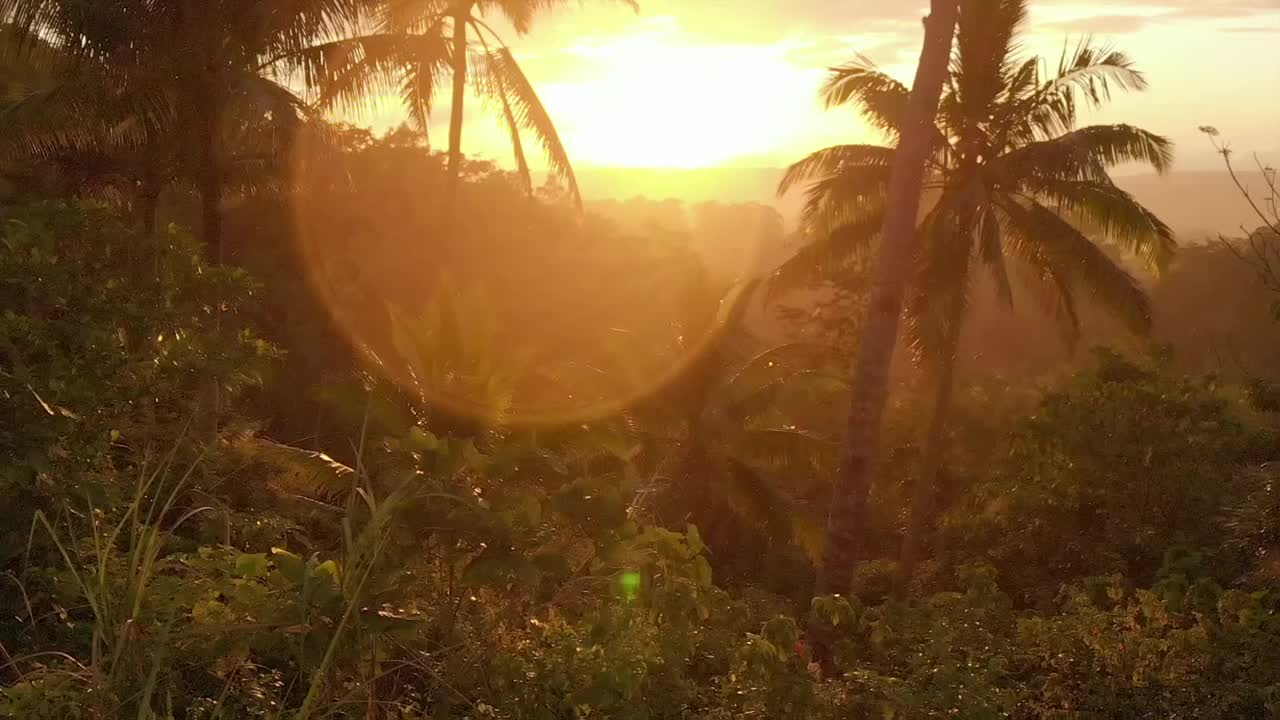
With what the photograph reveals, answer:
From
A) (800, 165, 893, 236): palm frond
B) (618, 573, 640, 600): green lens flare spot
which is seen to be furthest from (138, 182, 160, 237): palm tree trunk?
(618, 573, 640, 600): green lens flare spot

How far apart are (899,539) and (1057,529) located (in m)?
6.97

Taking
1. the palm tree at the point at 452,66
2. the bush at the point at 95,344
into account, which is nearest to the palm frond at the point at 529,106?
the palm tree at the point at 452,66

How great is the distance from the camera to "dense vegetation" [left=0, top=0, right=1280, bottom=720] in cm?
448

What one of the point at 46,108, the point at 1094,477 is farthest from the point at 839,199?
the point at 46,108

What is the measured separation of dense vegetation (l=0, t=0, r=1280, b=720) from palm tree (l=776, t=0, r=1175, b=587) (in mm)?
61

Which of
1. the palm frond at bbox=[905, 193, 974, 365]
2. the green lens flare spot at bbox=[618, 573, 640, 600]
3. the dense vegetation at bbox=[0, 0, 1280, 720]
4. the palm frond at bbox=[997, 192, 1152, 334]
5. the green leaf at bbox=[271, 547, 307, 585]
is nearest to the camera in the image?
the green leaf at bbox=[271, 547, 307, 585]

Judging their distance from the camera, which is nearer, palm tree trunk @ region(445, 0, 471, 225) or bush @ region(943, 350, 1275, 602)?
bush @ region(943, 350, 1275, 602)

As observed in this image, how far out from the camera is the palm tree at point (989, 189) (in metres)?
14.0

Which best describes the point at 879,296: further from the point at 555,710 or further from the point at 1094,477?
the point at 1094,477

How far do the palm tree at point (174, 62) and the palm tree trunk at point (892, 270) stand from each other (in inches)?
270

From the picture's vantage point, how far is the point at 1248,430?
15.7 m

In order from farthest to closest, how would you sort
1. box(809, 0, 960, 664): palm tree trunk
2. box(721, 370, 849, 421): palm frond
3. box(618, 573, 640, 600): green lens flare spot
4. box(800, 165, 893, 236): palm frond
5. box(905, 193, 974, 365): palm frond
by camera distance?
1. box(721, 370, 849, 421): palm frond
2. box(905, 193, 974, 365): palm frond
3. box(800, 165, 893, 236): palm frond
4. box(809, 0, 960, 664): palm tree trunk
5. box(618, 573, 640, 600): green lens flare spot

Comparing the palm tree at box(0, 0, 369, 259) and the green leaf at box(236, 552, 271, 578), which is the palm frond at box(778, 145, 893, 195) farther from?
the green leaf at box(236, 552, 271, 578)

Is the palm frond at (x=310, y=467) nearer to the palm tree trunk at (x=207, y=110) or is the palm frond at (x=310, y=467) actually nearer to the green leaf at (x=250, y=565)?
the palm tree trunk at (x=207, y=110)
